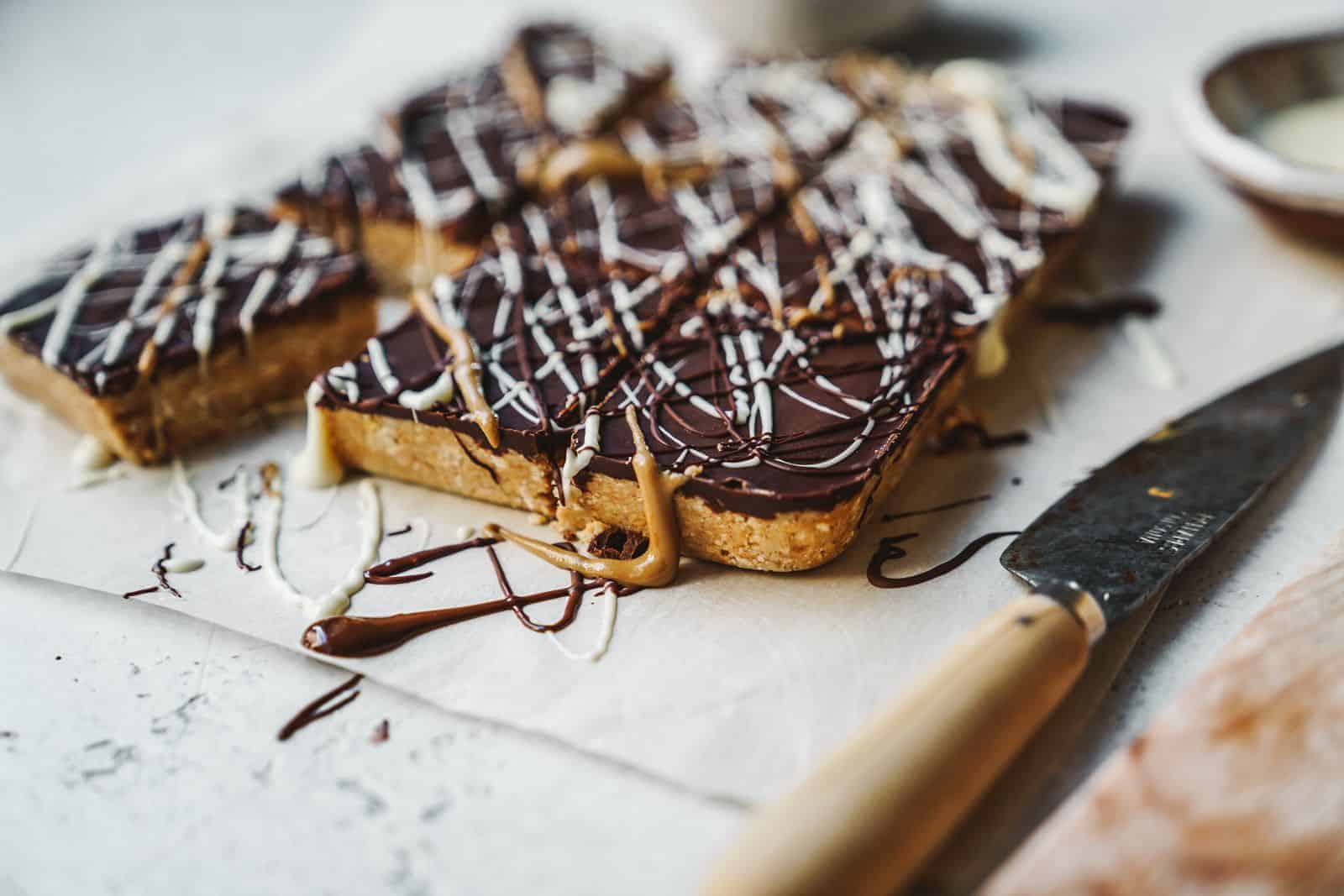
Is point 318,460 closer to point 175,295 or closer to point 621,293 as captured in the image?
point 175,295

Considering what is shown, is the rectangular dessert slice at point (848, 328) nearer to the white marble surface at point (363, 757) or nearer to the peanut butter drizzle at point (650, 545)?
the peanut butter drizzle at point (650, 545)

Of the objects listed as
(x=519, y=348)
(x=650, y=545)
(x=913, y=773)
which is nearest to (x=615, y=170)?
(x=519, y=348)

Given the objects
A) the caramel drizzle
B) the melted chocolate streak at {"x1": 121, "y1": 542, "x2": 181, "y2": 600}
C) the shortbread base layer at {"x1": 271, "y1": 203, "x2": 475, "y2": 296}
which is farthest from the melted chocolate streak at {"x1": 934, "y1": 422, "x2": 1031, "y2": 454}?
the caramel drizzle

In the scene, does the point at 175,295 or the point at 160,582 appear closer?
the point at 160,582

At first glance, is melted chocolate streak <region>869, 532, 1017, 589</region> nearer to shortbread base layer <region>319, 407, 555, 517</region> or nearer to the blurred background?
shortbread base layer <region>319, 407, 555, 517</region>

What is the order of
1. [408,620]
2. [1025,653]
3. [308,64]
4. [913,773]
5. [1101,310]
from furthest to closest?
[308,64] → [1101,310] → [408,620] → [1025,653] → [913,773]

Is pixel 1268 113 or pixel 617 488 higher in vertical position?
pixel 1268 113

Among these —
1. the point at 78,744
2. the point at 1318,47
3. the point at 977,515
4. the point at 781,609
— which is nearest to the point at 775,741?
the point at 781,609
